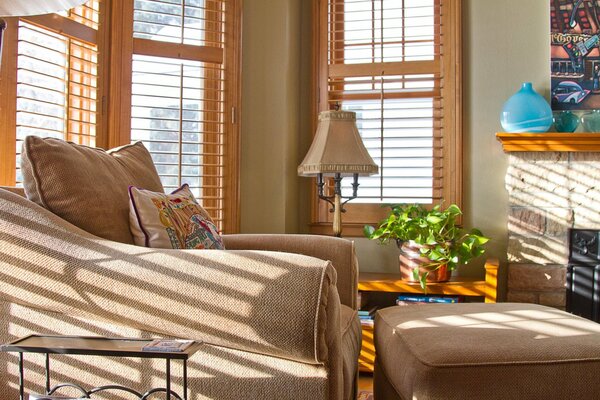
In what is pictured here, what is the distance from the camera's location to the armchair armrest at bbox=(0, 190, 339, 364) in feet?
4.88

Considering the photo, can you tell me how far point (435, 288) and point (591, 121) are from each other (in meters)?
1.20

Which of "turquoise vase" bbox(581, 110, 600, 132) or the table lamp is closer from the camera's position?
the table lamp

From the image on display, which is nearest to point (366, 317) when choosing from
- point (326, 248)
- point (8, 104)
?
point (326, 248)

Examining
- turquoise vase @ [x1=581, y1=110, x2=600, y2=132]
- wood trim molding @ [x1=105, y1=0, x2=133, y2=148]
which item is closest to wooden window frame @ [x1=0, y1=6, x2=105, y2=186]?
wood trim molding @ [x1=105, y1=0, x2=133, y2=148]

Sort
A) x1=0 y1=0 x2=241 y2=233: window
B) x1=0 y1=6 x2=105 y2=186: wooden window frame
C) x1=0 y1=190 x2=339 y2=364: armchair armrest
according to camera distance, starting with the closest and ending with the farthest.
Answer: x1=0 y1=190 x2=339 y2=364: armchair armrest
x1=0 y1=6 x2=105 y2=186: wooden window frame
x1=0 y1=0 x2=241 y2=233: window

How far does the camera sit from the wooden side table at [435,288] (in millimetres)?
3285

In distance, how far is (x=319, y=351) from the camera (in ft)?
4.91

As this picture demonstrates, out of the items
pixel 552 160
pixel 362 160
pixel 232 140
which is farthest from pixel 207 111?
pixel 552 160

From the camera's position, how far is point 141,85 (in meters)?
3.43

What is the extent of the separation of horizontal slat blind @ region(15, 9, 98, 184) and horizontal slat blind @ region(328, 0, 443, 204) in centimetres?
141

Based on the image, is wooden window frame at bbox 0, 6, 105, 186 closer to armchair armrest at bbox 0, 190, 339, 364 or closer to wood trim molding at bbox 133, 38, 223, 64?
wood trim molding at bbox 133, 38, 223, 64

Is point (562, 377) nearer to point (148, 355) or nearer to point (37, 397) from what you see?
point (148, 355)

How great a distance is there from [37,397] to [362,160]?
223 cm

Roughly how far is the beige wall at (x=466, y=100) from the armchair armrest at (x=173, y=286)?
2129mm
